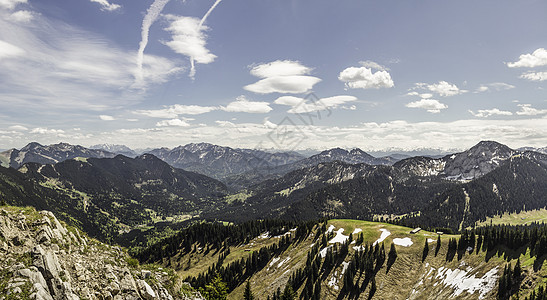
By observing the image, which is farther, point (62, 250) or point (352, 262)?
point (352, 262)

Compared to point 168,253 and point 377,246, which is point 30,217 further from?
point 168,253

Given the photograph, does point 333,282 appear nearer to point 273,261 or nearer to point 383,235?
point 383,235

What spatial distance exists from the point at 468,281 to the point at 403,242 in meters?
38.2

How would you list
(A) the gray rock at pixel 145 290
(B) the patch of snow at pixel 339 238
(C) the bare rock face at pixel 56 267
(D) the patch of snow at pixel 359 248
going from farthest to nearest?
1. (B) the patch of snow at pixel 339 238
2. (D) the patch of snow at pixel 359 248
3. (A) the gray rock at pixel 145 290
4. (C) the bare rock face at pixel 56 267

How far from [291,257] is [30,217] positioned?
12696cm

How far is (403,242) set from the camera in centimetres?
11931

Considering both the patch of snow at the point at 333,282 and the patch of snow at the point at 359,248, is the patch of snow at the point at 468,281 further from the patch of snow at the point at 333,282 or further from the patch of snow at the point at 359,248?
the patch of snow at the point at 333,282

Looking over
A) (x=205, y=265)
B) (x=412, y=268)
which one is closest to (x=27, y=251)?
(x=412, y=268)

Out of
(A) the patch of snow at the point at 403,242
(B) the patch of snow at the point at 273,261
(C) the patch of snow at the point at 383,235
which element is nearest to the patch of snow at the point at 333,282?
(C) the patch of snow at the point at 383,235

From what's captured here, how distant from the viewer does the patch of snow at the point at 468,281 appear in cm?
7394

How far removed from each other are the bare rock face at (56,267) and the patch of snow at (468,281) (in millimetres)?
89101

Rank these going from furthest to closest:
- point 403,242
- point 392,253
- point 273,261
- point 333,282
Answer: point 273,261, point 403,242, point 392,253, point 333,282

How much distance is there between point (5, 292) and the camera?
23078 mm

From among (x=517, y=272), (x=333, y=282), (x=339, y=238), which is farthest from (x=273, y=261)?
(x=517, y=272)
